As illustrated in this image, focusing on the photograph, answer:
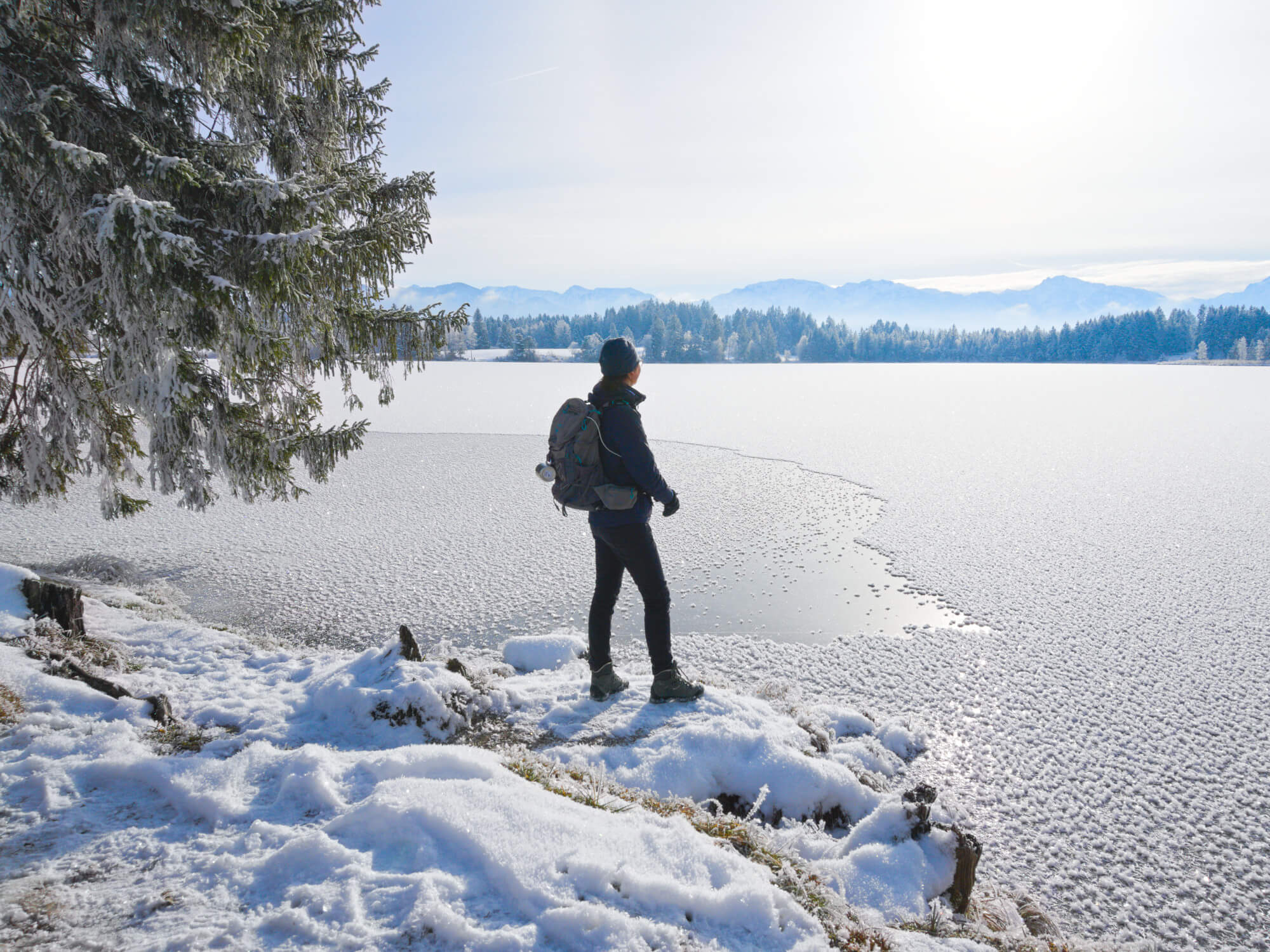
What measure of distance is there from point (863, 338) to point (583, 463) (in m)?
125

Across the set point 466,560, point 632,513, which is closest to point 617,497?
point 632,513

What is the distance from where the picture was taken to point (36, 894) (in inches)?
87.7

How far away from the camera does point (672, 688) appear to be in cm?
454

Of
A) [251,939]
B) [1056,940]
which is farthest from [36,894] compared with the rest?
[1056,940]

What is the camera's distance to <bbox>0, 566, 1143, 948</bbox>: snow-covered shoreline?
2.22m

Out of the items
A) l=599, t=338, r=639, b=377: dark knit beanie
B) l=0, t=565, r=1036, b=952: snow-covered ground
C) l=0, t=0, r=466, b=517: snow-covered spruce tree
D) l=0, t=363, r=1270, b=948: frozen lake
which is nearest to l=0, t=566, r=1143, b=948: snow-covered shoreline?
l=0, t=565, r=1036, b=952: snow-covered ground

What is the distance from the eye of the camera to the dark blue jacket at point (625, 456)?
164 inches

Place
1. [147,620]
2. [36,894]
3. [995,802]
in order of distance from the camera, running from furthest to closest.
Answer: [147,620] → [995,802] → [36,894]

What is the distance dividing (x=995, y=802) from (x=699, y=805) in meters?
2.02

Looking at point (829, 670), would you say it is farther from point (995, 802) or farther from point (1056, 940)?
point (1056, 940)

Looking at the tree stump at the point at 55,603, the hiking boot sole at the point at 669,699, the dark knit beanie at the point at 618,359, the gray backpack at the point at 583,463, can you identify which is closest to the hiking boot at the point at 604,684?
the hiking boot sole at the point at 669,699

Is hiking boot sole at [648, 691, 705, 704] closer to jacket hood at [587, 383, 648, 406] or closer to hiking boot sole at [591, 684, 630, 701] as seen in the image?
hiking boot sole at [591, 684, 630, 701]

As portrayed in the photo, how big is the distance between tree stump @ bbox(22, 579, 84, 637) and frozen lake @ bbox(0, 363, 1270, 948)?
195cm

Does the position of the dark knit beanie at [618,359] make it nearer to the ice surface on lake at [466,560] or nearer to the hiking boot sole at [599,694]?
the hiking boot sole at [599,694]
